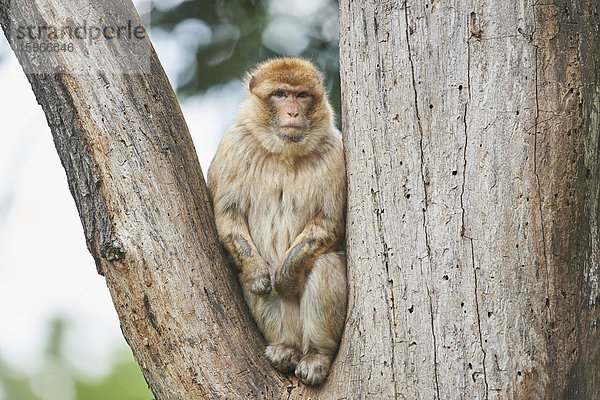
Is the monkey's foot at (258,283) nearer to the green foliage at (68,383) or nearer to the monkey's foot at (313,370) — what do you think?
the monkey's foot at (313,370)

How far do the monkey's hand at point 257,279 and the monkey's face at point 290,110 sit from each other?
1008mm

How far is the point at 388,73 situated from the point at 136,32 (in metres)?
1.67

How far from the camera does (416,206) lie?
11.7 feet

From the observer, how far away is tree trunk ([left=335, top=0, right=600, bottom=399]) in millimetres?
3367

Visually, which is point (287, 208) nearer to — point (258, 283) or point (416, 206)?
point (258, 283)

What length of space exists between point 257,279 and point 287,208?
0.61 meters

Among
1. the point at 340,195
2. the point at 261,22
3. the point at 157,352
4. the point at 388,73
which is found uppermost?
the point at 261,22

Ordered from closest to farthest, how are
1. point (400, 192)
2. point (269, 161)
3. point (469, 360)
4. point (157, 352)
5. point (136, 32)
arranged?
point (469, 360), point (400, 192), point (157, 352), point (136, 32), point (269, 161)

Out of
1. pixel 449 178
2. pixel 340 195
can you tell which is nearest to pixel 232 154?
pixel 340 195

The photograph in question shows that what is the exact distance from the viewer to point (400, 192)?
363 cm

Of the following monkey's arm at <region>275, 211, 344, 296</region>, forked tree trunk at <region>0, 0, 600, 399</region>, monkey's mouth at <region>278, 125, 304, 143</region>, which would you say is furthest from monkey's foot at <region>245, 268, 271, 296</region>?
monkey's mouth at <region>278, 125, 304, 143</region>

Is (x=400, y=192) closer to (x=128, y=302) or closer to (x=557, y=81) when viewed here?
(x=557, y=81)

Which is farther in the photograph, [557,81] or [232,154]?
[232,154]

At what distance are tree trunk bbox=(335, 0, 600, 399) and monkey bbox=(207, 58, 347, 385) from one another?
891 millimetres
